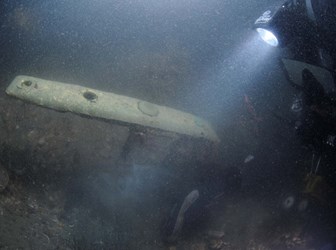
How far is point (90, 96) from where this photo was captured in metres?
3.81

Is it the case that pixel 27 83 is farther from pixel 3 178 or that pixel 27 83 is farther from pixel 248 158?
pixel 248 158

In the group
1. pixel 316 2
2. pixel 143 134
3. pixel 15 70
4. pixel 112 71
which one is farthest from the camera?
pixel 112 71

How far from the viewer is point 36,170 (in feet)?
11.4

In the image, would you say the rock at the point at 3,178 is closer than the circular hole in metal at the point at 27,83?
Yes

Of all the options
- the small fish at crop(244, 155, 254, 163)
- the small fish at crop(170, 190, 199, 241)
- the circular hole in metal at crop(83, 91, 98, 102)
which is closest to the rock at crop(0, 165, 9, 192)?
the circular hole in metal at crop(83, 91, 98, 102)

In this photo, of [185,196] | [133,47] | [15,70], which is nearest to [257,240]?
[185,196]

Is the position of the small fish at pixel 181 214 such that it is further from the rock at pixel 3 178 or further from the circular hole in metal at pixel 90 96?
the rock at pixel 3 178

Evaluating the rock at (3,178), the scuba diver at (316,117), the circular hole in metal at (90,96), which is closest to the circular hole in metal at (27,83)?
the circular hole in metal at (90,96)

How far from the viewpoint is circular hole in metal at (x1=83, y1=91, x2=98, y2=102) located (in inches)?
148

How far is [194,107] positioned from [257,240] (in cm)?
252

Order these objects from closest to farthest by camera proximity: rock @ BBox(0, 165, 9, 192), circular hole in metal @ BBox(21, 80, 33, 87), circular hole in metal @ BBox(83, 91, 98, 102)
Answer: rock @ BBox(0, 165, 9, 192) → circular hole in metal @ BBox(21, 80, 33, 87) → circular hole in metal @ BBox(83, 91, 98, 102)

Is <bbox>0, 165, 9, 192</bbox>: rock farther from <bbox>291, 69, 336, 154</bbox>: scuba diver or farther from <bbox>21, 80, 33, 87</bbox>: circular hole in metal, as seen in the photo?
<bbox>291, 69, 336, 154</bbox>: scuba diver

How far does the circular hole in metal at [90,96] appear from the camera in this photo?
3771mm

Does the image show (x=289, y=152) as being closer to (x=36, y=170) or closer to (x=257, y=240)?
(x=257, y=240)
